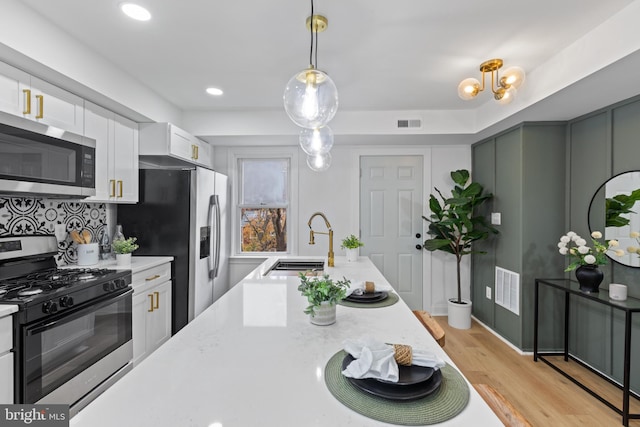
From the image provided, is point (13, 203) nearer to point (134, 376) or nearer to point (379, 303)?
point (134, 376)

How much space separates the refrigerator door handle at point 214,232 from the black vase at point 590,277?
3.39 metres

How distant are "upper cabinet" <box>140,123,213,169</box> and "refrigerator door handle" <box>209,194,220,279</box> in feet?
1.78

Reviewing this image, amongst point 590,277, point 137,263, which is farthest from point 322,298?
point 590,277

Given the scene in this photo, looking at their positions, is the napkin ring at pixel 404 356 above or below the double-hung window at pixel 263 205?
below

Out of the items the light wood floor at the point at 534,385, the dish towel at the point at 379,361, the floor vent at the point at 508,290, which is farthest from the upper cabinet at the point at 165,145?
the floor vent at the point at 508,290

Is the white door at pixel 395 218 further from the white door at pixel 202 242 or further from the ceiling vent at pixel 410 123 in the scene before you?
the white door at pixel 202 242

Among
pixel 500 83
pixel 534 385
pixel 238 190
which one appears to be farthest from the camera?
pixel 238 190

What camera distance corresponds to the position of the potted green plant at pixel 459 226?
11.7 ft

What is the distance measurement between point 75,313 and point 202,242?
1.41 m

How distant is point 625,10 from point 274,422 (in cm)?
259

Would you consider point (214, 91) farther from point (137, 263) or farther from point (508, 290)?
point (508, 290)

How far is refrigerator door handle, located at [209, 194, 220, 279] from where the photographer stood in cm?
338

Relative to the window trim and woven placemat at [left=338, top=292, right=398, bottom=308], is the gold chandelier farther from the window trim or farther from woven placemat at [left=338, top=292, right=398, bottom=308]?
the window trim

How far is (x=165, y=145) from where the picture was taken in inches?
117
